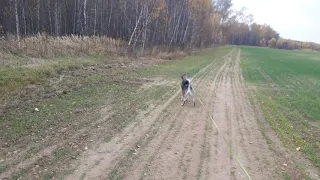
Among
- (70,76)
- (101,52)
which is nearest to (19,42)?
(70,76)

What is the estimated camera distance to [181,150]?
6.28 metres

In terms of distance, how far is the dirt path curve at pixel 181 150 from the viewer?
5.24 metres

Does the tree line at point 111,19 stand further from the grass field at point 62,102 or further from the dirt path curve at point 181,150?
the dirt path curve at point 181,150

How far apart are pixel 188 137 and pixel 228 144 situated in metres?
1.08

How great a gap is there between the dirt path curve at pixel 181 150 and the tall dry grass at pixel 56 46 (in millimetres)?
9710

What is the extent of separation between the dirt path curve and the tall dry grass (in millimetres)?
9710

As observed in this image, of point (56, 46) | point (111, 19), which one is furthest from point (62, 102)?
point (111, 19)

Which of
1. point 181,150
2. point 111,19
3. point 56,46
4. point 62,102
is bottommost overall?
point 181,150

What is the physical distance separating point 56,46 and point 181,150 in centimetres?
1359

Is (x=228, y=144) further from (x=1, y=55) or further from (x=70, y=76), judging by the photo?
(x=1, y=55)

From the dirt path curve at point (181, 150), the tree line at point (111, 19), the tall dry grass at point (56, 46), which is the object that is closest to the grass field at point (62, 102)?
the dirt path curve at point (181, 150)

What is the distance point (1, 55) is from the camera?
13.1 m

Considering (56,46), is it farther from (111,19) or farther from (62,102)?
(111,19)

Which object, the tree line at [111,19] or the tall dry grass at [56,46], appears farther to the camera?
the tree line at [111,19]
